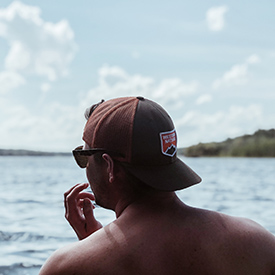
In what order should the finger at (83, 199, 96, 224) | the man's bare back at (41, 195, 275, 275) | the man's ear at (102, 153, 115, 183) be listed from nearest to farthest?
the man's bare back at (41, 195, 275, 275) < the man's ear at (102, 153, 115, 183) < the finger at (83, 199, 96, 224)

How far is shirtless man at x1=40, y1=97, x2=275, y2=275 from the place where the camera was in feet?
5.17

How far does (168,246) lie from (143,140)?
0.34 m

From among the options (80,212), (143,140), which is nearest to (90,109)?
(143,140)

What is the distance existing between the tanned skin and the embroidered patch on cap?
0.45 feet

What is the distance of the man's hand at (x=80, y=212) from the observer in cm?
194

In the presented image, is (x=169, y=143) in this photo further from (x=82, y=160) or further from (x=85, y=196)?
(x=85, y=196)

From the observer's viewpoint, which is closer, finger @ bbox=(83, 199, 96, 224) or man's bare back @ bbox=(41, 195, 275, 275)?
man's bare back @ bbox=(41, 195, 275, 275)

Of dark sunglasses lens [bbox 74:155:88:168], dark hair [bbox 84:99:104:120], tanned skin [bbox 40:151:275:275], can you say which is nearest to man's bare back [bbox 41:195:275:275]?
tanned skin [bbox 40:151:275:275]

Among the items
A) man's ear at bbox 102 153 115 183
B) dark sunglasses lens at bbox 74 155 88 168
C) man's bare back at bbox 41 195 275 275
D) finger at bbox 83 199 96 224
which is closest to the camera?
man's bare back at bbox 41 195 275 275

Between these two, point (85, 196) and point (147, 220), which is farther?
point (85, 196)

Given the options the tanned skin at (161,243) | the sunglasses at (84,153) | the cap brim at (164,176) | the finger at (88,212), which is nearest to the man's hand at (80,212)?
the finger at (88,212)

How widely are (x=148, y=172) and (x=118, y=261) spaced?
293 millimetres

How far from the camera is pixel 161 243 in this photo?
157cm

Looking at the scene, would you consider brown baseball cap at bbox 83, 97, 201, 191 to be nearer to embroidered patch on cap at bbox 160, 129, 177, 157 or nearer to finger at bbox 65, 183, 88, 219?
embroidered patch on cap at bbox 160, 129, 177, 157
